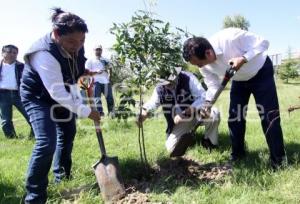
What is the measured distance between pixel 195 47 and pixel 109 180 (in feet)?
5.04

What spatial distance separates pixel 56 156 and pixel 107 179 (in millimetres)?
849

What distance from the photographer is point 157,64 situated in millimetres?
4375

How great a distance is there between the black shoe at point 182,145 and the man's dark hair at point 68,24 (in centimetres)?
185

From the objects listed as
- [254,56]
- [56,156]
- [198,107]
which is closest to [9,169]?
[56,156]

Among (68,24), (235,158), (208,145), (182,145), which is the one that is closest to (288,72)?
(208,145)

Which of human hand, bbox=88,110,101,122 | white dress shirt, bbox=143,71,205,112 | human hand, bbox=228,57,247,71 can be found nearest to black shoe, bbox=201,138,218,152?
white dress shirt, bbox=143,71,205,112

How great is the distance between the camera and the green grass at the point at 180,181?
3826mm

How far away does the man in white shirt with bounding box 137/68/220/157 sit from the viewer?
531 cm

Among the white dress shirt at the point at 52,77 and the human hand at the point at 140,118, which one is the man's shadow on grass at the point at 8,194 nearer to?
the white dress shirt at the point at 52,77

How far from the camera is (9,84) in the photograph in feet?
26.3

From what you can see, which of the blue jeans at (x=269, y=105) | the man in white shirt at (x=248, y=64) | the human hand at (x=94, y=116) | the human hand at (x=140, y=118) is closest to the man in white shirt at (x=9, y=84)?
the human hand at (x=140, y=118)

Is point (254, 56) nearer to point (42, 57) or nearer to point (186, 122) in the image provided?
point (186, 122)

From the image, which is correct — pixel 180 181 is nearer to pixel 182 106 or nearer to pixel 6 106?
pixel 182 106

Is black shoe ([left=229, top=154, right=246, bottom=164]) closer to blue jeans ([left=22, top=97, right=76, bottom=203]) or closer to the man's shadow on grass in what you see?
blue jeans ([left=22, top=97, right=76, bottom=203])
